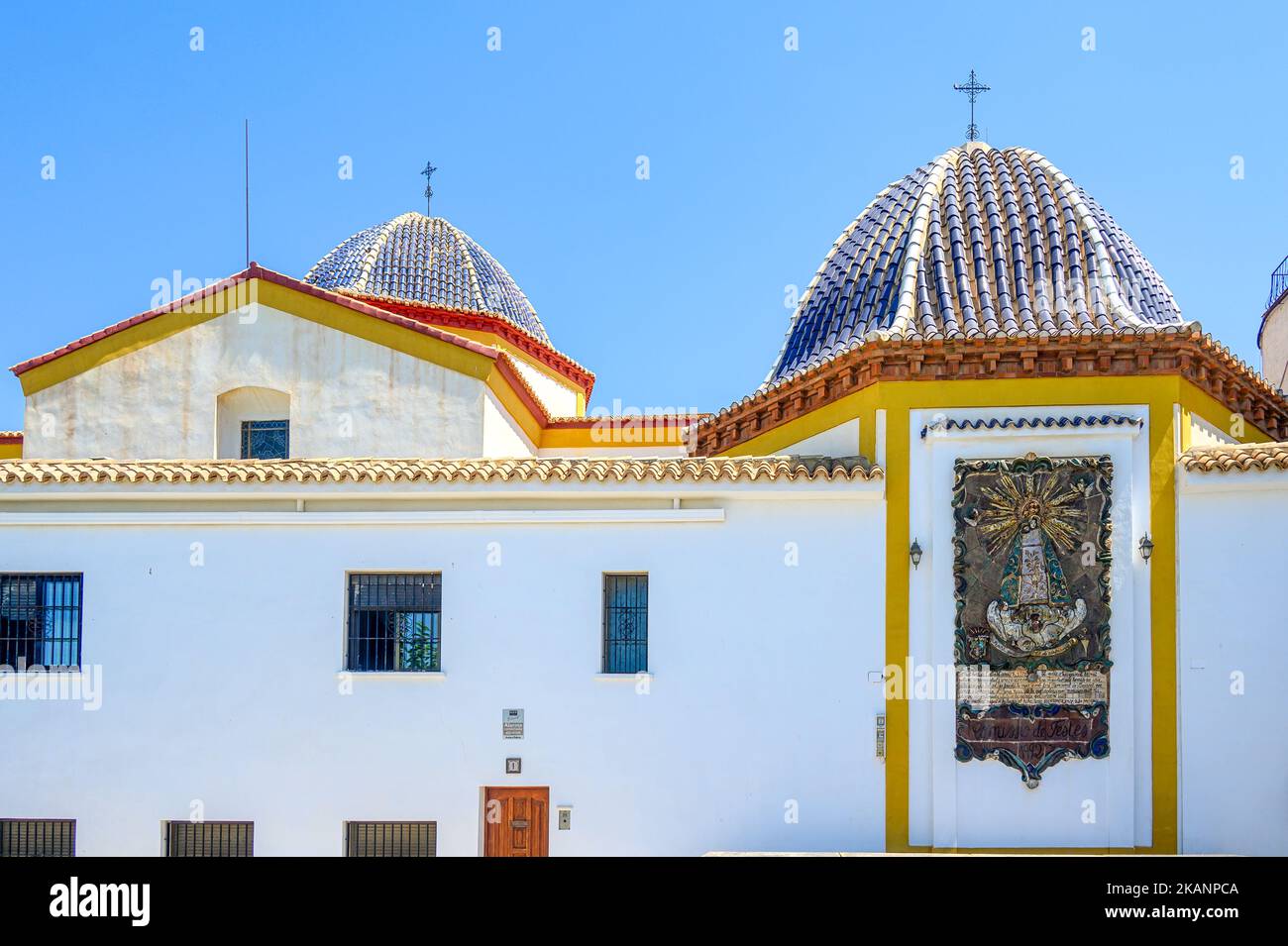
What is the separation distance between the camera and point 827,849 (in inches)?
533

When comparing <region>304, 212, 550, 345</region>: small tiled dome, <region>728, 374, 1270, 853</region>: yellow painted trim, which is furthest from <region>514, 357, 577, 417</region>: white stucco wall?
<region>728, 374, 1270, 853</region>: yellow painted trim

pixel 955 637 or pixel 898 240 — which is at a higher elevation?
pixel 898 240

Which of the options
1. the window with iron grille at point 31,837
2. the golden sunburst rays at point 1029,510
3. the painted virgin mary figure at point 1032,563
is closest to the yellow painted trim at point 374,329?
the window with iron grille at point 31,837

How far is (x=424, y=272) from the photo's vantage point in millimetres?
23812

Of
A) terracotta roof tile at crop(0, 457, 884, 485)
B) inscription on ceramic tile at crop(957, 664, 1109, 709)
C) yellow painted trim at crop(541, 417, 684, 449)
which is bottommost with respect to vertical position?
inscription on ceramic tile at crop(957, 664, 1109, 709)

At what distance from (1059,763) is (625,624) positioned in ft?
15.3

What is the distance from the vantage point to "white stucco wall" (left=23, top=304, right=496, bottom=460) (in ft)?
59.0

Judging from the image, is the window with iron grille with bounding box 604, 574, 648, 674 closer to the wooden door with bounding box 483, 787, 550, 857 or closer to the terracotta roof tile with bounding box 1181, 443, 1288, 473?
the wooden door with bounding box 483, 787, 550, 857

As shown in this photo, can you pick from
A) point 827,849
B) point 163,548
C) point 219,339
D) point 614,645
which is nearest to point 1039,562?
point 827,849

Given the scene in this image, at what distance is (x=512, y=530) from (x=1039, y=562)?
5.55 m

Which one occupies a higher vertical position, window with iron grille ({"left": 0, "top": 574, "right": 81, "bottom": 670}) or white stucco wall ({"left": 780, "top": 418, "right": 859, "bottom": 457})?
white stucco wall ({"left": 780, "top": 418, "right": 859, "bottom": 457})

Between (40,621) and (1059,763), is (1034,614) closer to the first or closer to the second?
(1059,763)

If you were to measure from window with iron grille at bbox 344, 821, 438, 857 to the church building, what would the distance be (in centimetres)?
4

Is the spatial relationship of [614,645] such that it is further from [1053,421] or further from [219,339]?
[219,339]
